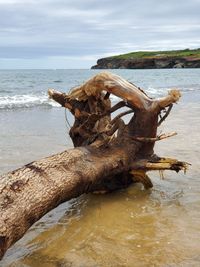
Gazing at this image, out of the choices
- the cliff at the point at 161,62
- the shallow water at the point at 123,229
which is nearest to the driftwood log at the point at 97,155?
the shallow water at the point at 123,229

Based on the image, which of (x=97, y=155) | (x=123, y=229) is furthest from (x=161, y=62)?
(x=123, y=229)

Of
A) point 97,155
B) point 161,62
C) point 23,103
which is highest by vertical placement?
point 161,62

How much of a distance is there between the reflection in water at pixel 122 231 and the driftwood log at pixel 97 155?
0.29 metres

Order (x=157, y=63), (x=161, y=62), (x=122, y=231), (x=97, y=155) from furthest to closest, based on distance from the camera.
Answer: (x=157, y=63), (x=161, y=62), (x=97, y=155), (x=122, y=231)

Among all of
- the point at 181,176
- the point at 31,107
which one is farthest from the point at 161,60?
the point at 181,176

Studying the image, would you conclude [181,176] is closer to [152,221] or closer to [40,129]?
[152,221]

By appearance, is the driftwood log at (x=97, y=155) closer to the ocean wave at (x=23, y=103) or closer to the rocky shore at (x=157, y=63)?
the ocean wave at (x=23, y=103)

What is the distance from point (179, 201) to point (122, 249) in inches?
68.9

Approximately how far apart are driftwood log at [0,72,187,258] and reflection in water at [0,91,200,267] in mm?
286

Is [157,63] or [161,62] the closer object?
[161,62]

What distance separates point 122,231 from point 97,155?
4.54 ft

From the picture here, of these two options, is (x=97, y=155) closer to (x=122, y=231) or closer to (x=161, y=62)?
(x=122, y=231)

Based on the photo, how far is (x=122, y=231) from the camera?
4.74 metres

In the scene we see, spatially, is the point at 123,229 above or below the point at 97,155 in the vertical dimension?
below
